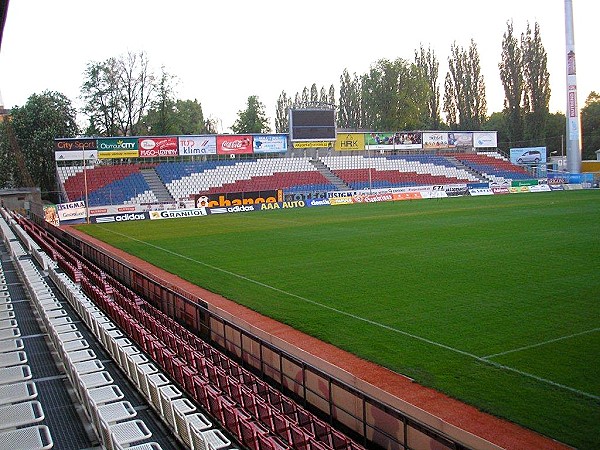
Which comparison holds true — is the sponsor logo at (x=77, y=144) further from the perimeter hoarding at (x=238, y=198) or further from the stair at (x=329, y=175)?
the stair at (x=329, y=175)

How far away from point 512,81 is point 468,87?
10.1 m

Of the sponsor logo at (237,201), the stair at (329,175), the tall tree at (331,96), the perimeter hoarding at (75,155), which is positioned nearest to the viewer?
the sponsor logo at (237,201)

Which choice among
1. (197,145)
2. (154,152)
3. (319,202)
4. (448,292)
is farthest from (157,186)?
(448,292)

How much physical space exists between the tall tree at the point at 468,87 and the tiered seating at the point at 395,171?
20642 mm

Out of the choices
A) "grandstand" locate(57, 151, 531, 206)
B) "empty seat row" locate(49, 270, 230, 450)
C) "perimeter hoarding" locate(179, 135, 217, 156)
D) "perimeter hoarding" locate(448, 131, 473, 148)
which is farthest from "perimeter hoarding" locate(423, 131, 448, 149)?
"empty seat row" locate(49, 270, 230, 450)

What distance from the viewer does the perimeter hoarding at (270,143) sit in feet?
200

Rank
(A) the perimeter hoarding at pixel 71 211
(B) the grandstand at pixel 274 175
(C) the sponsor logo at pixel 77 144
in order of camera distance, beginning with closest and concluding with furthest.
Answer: (A) the perimeter hoarding at pixel 71 211 → (B) the grandstand at pixel 274 175 → (C) the sponsor logo at pixel 77 144

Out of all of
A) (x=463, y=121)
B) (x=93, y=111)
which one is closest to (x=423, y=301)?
(x=93, y=111)

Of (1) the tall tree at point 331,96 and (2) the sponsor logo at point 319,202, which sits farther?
(1) the tall tree at point 331,96

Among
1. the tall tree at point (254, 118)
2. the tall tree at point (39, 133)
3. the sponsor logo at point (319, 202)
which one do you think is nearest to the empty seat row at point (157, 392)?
the sponsor logo at point (319, 202)

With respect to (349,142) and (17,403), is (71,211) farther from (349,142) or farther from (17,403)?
(17,403)

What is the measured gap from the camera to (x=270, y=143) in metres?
61.3

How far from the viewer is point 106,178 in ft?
180

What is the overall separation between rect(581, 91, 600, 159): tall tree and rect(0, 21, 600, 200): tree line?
0.47 ft
